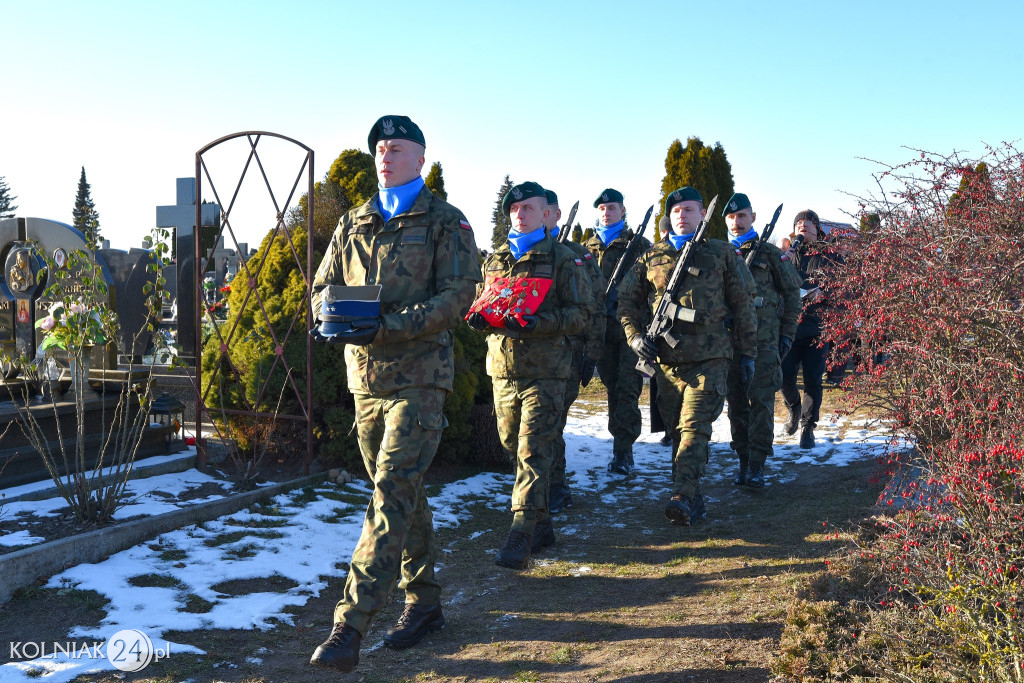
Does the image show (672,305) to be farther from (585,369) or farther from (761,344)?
(761,344)

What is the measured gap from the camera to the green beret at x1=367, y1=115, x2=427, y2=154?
371cm

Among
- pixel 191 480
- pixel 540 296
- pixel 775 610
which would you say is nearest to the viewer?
pixel 775 610

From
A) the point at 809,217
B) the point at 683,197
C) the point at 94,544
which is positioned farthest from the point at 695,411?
the point at 809,217

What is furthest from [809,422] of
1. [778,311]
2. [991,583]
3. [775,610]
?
[991,583]

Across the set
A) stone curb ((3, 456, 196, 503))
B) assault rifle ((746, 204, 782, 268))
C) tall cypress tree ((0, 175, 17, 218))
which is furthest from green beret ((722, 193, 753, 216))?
tall cypress tree ((0, 175, 17, 218))

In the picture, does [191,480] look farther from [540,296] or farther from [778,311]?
[778,311]

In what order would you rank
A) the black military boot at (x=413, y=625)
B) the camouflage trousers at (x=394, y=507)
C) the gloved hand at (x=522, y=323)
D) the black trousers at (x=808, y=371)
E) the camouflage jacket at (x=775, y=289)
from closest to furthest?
the camouflage trousers at (x=394, y=507) → the black military boot at (x=413, y=625) → the gloved hand at (x=522, y=323) → the camouflage jacket at (x=775, y=289) → the black trousers at (x=808, y=371)

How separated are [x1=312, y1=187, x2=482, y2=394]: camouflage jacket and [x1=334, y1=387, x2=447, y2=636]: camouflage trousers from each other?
4.0 inches

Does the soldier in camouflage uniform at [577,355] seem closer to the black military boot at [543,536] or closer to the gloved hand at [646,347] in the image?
the gloved hand at [646,347]

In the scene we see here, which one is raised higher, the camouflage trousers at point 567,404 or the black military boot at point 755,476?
the camouflage trousers at point 567,404

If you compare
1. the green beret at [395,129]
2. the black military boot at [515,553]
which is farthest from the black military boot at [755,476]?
the green beret at [395,129]

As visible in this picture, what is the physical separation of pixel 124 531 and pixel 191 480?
1.61m

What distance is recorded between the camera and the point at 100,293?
5.38 meters

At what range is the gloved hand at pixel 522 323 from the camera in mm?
5012
